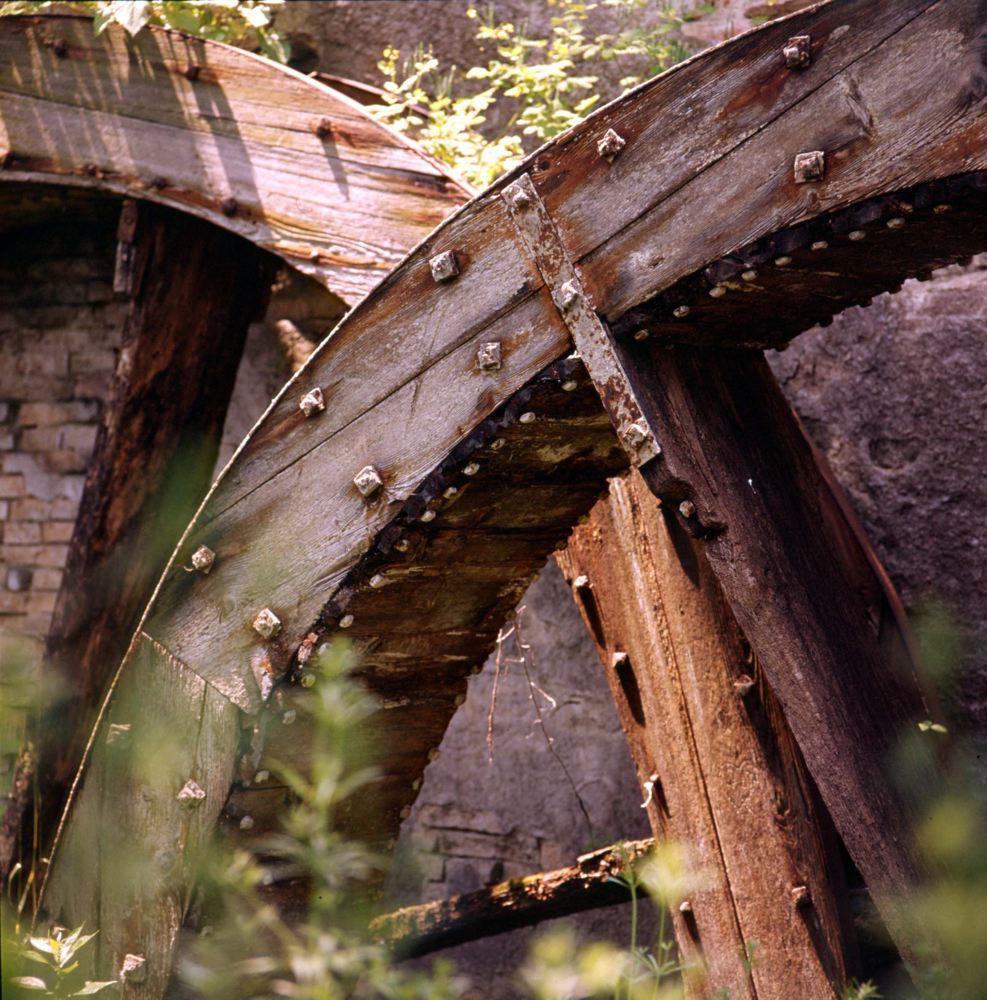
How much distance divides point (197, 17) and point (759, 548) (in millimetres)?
2102

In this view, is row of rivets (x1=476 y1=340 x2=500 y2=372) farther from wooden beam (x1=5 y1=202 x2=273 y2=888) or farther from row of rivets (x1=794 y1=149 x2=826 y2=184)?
wooden beam (x1=5 y1=202 x2=273 y2=888)

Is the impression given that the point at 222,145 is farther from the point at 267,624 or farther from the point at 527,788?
the point at 527,788

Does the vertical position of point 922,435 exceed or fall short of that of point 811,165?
it exceeds it

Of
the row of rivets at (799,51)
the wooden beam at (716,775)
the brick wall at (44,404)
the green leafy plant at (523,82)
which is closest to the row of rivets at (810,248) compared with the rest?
the row of rivets at (799,51)

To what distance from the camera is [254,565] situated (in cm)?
216

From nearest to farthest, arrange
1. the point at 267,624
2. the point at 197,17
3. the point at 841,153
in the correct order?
the point at 841,153 < the point at 267,624 < the point at 197,17

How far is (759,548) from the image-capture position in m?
1.86

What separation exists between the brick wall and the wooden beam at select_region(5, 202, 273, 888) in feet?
3.18

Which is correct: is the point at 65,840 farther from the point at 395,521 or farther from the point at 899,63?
the point at 899,63

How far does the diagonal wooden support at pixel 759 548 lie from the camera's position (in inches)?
70.9

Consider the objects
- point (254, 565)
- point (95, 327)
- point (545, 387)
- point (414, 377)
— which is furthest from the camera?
point (95, 327)

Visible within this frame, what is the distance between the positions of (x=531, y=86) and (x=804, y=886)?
2.06 meters

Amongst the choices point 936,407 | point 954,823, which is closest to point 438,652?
point 954,823

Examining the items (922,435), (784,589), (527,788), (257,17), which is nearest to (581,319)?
(784,589)
